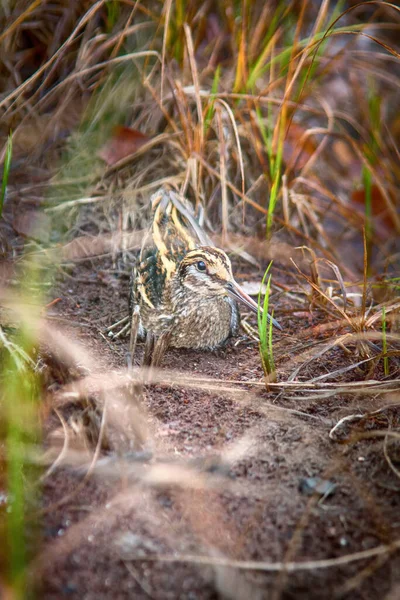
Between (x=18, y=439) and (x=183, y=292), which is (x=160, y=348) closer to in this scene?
(x=183, y=292)

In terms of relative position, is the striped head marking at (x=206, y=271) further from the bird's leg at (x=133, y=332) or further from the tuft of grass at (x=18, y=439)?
the tuft of grass at (x=18, y=439)

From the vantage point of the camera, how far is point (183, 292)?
138 inches

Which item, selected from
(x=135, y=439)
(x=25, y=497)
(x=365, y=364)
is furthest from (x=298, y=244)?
(x=25, y=497)

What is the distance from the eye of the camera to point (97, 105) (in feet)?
14.7

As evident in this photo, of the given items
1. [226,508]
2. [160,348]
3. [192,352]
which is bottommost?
[192,352]

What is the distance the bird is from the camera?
335cm

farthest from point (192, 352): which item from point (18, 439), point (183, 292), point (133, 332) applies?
point (18, 439)

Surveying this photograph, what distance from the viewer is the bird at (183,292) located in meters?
3.35

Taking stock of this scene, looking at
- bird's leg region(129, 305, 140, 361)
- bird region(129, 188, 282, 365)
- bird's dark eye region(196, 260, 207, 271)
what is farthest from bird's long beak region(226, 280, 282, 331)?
bird's leg region(129, 305, 140, 361)

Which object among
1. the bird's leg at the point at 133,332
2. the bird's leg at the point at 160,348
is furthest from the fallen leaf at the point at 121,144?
the bird's leg at the point at 160,348

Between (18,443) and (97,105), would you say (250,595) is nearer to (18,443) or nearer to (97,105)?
(18,443)

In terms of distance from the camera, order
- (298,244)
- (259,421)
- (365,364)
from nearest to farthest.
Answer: (259,421) < (365,364) < (298,244)

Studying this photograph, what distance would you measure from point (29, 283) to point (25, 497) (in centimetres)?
168

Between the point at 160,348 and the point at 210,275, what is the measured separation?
21.1 inches
